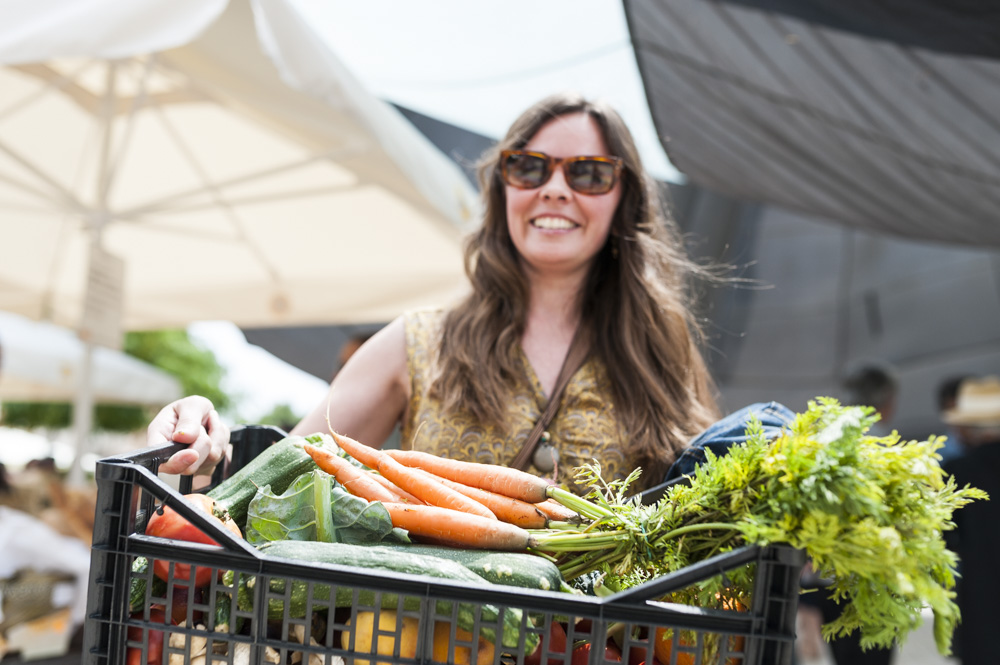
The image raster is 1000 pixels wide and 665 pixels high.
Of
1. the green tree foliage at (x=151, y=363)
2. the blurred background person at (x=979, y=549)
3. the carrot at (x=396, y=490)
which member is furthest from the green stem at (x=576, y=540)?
the green tree foliage at (x=151, y=363)

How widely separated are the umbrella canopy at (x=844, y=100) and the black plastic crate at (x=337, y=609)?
271 cm

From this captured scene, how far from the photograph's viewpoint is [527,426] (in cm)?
197

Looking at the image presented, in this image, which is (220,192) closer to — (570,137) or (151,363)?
(570,137)

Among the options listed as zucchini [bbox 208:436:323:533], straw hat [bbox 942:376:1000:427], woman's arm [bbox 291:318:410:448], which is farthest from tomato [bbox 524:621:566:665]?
straw hat [bbox 942:376:1000:427]

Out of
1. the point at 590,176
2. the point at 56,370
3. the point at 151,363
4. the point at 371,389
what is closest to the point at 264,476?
the point at 371,389

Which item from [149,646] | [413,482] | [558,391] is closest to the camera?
[149,646]

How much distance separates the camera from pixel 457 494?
1.44 m

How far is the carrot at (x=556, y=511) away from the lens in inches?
53.8

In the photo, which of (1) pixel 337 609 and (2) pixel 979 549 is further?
(2) pixel 979 549

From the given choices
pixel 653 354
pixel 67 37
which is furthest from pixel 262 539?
pixel 67 37

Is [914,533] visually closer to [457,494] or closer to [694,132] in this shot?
[457,494]

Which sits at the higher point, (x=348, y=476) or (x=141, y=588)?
(x=348, y=476)

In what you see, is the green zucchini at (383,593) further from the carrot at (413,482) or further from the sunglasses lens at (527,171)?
the sunglasses lens at (527,171)

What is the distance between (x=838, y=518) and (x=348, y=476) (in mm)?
759
